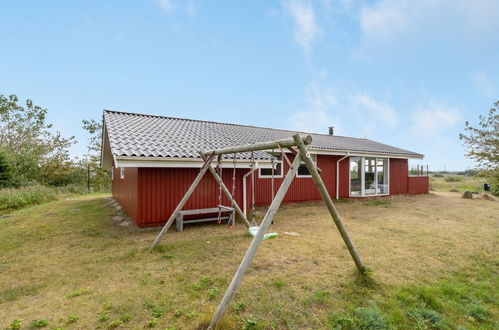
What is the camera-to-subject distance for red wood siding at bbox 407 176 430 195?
46.0ft

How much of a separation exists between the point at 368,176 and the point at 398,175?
227cm

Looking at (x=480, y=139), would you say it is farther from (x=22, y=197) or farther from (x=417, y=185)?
(x=22, y=197)

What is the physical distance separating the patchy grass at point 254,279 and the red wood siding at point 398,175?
25.7 feet

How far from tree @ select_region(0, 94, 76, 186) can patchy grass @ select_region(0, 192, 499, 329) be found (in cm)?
1489

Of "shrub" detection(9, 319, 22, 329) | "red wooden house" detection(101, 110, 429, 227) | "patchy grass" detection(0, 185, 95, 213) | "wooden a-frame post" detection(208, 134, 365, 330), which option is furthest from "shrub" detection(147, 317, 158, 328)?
"patchy grass" detection(0, 185, 95, 213)

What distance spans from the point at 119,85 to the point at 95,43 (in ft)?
17.7

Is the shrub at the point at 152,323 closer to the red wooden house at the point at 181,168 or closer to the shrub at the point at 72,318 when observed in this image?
the shrub at the point at 72,318

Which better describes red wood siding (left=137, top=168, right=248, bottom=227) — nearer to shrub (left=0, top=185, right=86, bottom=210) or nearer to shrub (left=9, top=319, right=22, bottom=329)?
shrub (left=9, top=319, right=22, bottom=329)

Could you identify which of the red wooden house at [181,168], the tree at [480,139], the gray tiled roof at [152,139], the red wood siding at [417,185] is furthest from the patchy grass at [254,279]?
the red wood siding at [417,185]

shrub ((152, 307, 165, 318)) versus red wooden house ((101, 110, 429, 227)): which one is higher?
red wooden house ((101, 110, 429, 227))

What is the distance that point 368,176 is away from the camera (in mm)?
12836

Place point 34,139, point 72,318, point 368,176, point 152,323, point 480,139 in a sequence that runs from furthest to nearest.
Answer: point 34,139
point 368,176
point 480,139
point 72,318
point 152,323

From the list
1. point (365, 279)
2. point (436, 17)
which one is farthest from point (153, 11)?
point (365, 279)

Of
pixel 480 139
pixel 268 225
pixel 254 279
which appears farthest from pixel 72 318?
pixel 480 139
